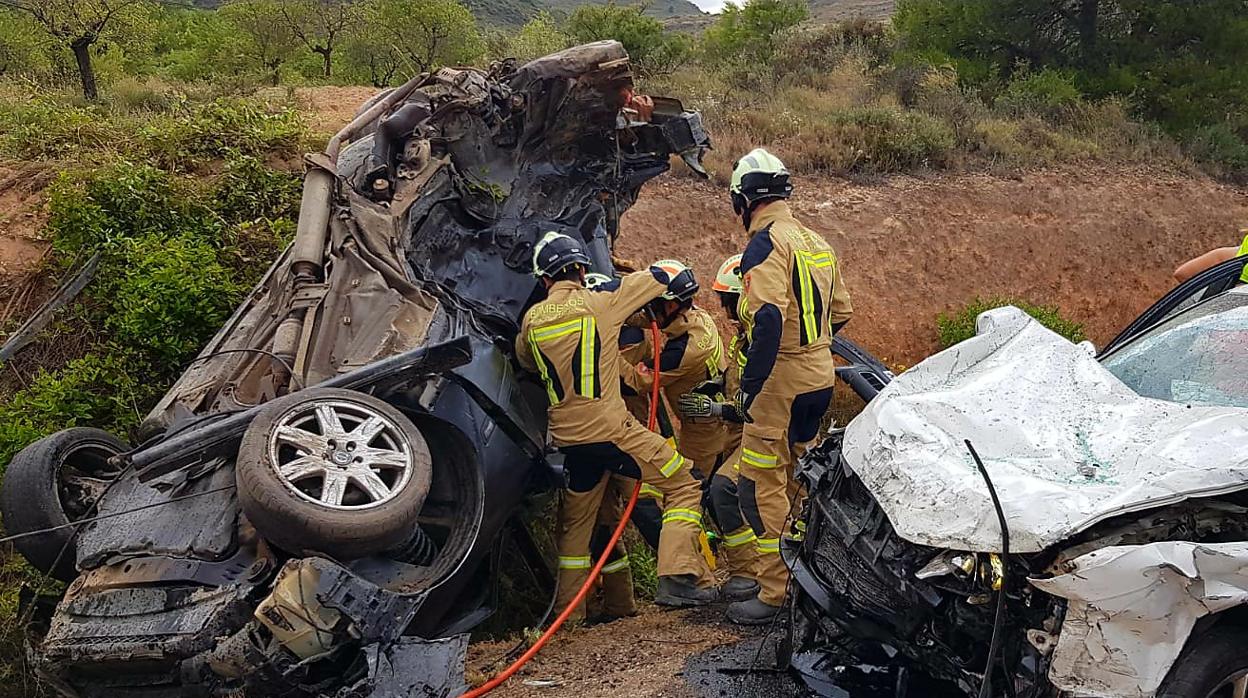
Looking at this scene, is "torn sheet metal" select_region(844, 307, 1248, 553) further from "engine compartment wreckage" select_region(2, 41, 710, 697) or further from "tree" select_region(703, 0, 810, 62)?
"tree" select_region(703, 0, 810, 62)

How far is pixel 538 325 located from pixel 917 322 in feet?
22.2

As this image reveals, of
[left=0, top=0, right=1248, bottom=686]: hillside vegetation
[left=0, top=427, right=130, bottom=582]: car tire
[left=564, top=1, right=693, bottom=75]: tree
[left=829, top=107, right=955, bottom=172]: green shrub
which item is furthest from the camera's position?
[left=564, top=1, right=693, bottom=75]: tree

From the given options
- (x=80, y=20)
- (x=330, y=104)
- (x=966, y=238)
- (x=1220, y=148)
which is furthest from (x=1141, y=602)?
(x=1220, y=148)

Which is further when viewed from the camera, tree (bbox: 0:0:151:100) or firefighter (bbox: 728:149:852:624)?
tree (bbox: 0:0:151:100)

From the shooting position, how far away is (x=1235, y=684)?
2801 millimetres

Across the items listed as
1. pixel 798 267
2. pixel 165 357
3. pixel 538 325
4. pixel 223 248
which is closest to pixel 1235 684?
pixel 798 267

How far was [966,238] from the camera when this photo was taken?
467 inches

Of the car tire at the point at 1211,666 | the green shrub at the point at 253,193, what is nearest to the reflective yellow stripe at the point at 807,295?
the car tire at the point at 1211,666

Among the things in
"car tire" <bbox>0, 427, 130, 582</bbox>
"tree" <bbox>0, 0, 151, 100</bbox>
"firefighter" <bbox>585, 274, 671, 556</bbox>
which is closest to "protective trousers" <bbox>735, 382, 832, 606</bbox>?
"firefighter" <bbox>585, 274, 671, 556</bbox>

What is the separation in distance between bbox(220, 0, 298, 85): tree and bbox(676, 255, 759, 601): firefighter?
52.2ft

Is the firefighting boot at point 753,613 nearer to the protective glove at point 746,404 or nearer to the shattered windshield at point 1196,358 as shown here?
the protective glove at point 746,404

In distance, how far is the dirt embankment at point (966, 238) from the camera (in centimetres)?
1063

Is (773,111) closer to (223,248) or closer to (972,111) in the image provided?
(972,111)

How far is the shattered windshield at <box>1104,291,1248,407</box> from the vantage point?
11.7 ft
